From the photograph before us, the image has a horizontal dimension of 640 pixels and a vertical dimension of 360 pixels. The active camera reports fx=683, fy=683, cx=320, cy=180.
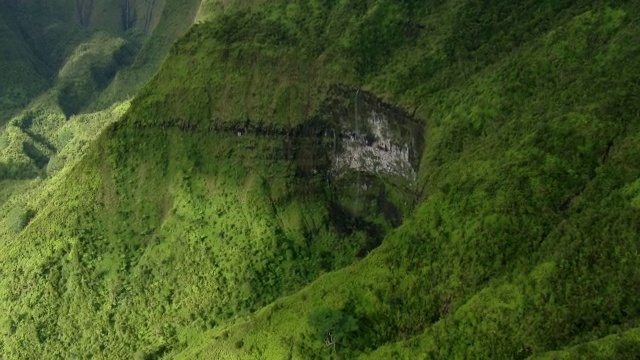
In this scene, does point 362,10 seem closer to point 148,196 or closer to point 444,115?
point 444,115

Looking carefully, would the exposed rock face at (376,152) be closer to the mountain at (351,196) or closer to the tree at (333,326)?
the mountain at (351,196)

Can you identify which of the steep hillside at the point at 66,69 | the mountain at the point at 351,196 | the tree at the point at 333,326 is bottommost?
the tree at the point at 333,326

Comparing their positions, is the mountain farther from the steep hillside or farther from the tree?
the steep hillside

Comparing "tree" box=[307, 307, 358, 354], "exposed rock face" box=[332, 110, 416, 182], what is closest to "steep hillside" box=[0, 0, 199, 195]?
"exposed rock face" box=[332, 110, 416, 182]

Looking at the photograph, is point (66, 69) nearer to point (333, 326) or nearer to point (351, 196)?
point (351, 196)

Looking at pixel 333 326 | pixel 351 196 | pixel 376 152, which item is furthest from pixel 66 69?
pixel 333 326

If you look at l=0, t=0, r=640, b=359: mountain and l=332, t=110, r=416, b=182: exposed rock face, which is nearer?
l=0, t=0, r=640, b=359: mountain

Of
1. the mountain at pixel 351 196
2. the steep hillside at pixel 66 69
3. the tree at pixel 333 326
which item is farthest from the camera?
the steep hillside at pixel 66 69

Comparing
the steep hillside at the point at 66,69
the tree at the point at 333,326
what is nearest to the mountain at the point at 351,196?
the tree at the point at 333,326
